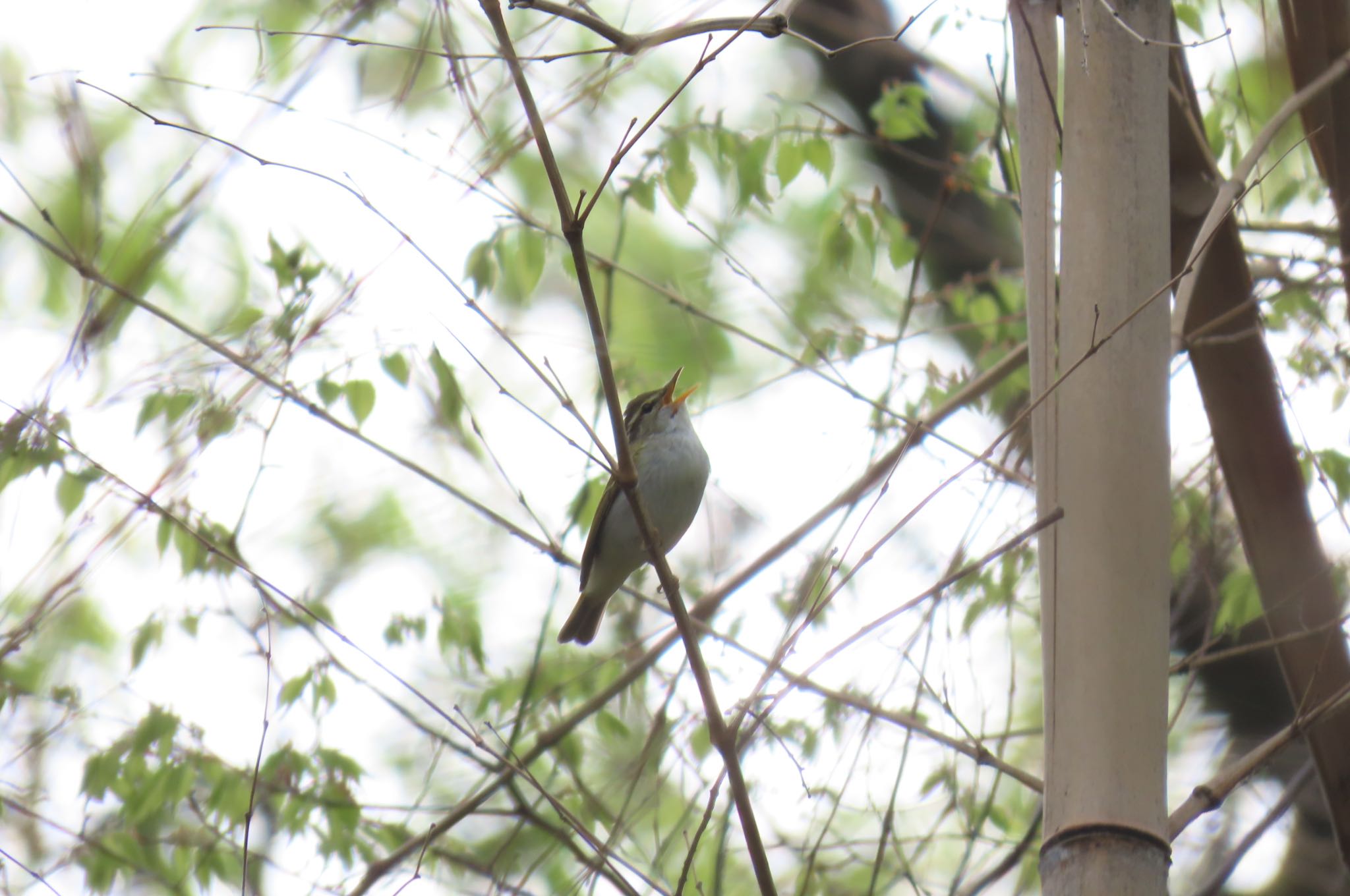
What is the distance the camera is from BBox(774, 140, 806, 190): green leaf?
434cm

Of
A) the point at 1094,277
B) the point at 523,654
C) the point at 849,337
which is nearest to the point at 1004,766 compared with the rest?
the point at 1094,277

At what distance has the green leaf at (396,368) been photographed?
4234 millimetres

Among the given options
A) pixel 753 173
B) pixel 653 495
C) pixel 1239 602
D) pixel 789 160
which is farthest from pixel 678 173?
pixel 1239 602

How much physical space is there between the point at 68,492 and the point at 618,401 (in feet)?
8.32

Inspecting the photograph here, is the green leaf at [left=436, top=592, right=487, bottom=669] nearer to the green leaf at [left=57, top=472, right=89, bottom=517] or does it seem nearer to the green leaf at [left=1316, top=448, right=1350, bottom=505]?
the green leaf at [left=57, top=472, right=89, bottom=517]

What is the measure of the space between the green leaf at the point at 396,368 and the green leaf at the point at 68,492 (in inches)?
38.5

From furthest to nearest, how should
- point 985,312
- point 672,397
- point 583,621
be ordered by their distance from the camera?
1. point 583,621
2. point 985,312
3. point 672,397

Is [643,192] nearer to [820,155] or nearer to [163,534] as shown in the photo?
[820,155]

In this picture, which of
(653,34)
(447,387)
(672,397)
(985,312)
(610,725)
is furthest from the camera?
(985,312)

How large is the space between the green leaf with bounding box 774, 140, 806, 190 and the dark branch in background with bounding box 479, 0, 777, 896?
198 cm

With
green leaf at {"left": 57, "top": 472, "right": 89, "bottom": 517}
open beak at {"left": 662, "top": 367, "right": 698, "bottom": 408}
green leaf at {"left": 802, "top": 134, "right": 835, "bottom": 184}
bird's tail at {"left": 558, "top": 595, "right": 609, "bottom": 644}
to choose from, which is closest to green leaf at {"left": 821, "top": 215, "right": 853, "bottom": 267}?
green leaf at {"left": 802, "top": 134, "right": 835, "bottom": 184}

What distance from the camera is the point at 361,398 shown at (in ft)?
13.6

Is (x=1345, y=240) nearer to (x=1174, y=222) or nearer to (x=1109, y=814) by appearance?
(x=1174, y=222)

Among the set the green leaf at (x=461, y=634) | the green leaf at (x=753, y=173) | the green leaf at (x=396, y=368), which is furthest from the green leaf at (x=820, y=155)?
the green leaf at (x=461, y=634)
